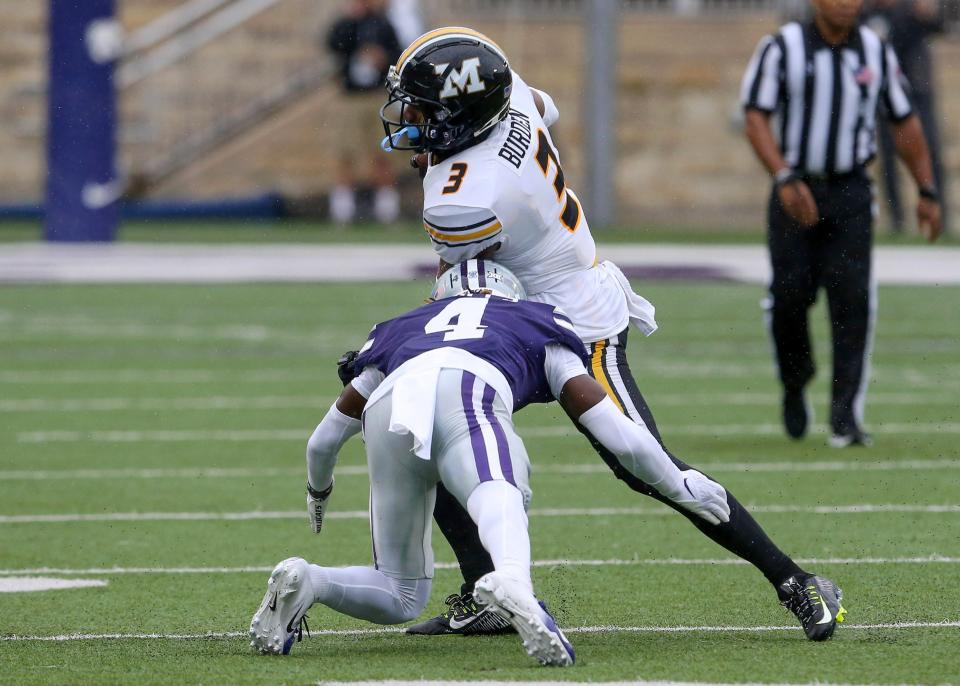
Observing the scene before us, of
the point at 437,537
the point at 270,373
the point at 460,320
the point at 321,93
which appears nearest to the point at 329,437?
the point at 460,320

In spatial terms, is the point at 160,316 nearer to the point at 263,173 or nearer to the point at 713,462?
the point at 713,462

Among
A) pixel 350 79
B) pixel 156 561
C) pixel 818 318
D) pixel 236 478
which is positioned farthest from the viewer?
pixel 350 79

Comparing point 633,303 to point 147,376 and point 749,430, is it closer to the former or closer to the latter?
point 749,430

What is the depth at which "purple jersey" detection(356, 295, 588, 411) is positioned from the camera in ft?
13.6

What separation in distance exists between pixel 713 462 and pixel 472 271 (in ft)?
9.93

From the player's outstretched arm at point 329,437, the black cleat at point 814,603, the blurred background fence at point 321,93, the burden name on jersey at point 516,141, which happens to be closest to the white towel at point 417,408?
the player's outstretched arm at point 329,437

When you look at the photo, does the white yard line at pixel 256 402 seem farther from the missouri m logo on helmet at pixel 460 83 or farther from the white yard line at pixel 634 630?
the missouri m logo on helmet at pixel 460 83

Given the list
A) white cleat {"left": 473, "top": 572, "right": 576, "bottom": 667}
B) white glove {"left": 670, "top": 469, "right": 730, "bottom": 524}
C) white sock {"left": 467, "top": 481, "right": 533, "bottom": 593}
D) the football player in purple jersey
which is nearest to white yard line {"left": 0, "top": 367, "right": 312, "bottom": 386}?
the football player in purple jersey

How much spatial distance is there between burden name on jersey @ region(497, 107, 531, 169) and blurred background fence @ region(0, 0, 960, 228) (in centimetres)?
1687

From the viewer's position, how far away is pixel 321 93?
857 inches

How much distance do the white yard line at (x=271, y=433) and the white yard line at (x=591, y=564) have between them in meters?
2.59

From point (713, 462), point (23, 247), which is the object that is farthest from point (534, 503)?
point (23, 247)

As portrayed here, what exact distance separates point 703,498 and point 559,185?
0.85m

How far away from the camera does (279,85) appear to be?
2200 cm
